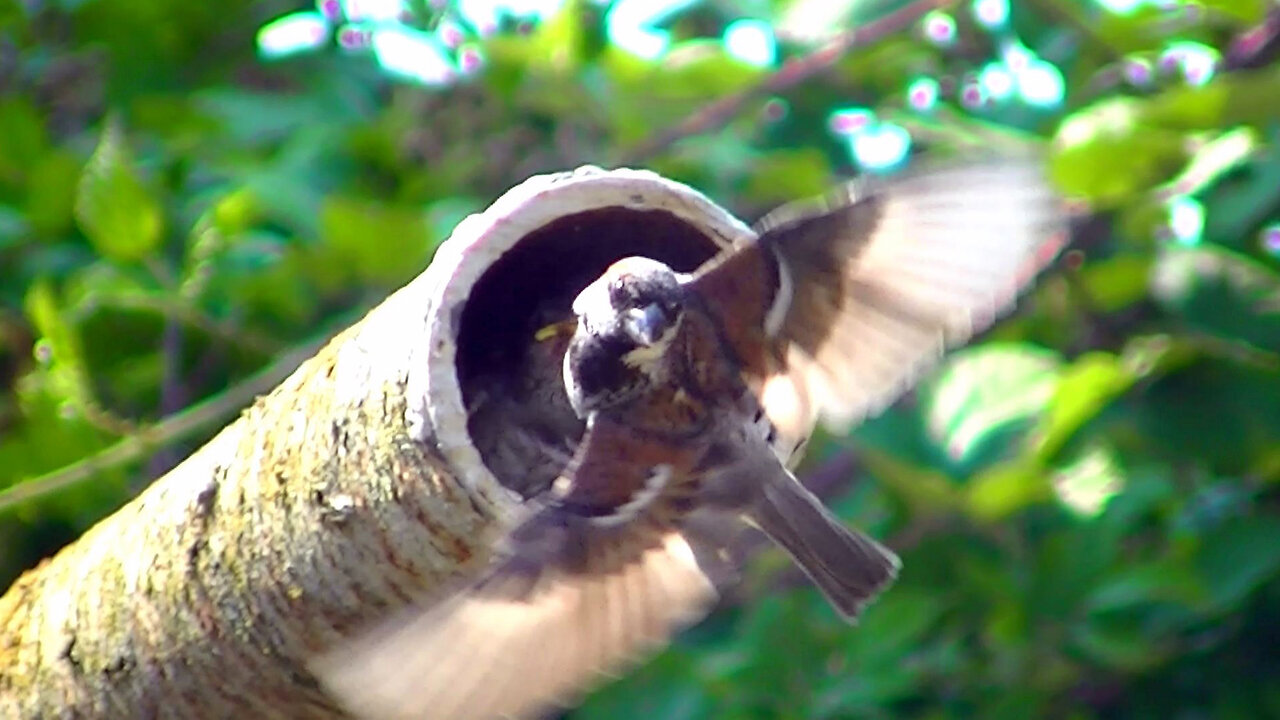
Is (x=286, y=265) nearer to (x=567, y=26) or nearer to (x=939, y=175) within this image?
(x=567, y=26)

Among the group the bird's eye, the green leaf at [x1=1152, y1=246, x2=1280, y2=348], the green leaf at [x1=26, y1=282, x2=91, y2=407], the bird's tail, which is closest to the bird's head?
the bird's eye

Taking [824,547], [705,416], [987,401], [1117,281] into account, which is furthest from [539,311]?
[1117,281]

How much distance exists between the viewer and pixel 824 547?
1.46 meters

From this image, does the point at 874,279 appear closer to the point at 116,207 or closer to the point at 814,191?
the point at 814,191

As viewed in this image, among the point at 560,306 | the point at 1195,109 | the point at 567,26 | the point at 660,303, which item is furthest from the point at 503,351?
the point at 1195,109

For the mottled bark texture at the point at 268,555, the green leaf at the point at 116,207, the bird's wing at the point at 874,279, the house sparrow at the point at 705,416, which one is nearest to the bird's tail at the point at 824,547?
the house sparrow at the point at 705,416

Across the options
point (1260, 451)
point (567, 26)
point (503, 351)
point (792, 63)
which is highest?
point (567, 26)

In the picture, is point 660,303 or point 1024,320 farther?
point 1024,320

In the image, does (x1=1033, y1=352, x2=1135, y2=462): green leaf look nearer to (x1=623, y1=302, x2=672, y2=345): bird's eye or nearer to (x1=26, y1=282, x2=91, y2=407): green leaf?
(x1=623, y1=302, x2=672, y2=345): bird's eye

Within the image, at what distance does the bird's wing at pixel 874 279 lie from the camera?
1458 mm

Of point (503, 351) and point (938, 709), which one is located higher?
point (503, 351)

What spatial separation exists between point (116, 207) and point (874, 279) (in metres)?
0.66

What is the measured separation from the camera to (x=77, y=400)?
1.70 meters

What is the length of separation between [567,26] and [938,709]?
79 cm
